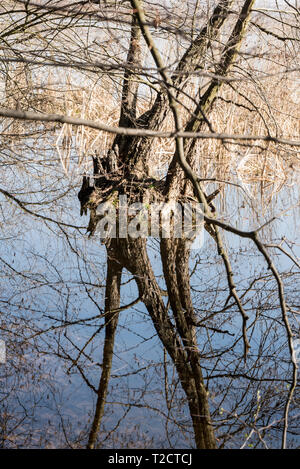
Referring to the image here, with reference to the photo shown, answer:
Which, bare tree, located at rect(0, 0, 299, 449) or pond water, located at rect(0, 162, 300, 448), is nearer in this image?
pond water, located at rect(0, 162, 300, 448)

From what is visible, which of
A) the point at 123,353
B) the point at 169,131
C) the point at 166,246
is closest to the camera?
the point at 123,353

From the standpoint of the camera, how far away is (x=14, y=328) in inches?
106

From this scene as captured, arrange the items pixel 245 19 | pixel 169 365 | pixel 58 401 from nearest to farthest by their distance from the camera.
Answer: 1. pixel 58 401
2. pixel 169 365
3. pixel 245 19

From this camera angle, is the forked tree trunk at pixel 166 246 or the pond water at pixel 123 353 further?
the forked tree trunk at pixel 166 246

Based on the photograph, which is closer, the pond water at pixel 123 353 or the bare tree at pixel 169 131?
the pond water at pixel 123 353

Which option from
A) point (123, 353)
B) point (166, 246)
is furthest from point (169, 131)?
point (166, 246)

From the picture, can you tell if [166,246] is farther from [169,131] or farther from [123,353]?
[123,353]

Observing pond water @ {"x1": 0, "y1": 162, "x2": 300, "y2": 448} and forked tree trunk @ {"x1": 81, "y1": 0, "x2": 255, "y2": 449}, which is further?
forked tree trunk @ {"x1": 81, "y1": 0, "x2": 255, "y2": 449}

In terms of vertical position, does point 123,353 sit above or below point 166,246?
below

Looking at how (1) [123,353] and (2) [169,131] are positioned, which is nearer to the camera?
(1) [123,353]
